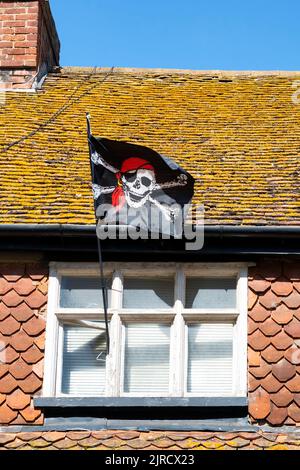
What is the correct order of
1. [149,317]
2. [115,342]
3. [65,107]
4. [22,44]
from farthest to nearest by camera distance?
1. [22,44]
2. [65,107]
3. [149,317]
4. [115,342]

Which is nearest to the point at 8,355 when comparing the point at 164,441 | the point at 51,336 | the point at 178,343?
the point at 51,336

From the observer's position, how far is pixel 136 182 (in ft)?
28.7

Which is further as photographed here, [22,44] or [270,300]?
[22,44]

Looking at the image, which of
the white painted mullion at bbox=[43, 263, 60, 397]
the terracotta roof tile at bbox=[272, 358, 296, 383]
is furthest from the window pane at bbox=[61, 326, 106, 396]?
the terracotta roof tile at bbox=[272, 358, 296, 383]

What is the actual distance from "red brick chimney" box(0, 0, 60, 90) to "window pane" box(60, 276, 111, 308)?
4218mm

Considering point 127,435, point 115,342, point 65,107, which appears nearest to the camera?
point 127,435

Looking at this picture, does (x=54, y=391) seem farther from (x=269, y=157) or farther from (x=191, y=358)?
(x=269, y=157)

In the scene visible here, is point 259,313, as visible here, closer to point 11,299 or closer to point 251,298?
point 251,298

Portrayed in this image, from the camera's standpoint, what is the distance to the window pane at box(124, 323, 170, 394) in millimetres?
8531

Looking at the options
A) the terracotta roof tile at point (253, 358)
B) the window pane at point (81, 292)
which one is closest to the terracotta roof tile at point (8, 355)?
the window pane at point (81, 292)

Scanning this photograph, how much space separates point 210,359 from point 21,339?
1749mm

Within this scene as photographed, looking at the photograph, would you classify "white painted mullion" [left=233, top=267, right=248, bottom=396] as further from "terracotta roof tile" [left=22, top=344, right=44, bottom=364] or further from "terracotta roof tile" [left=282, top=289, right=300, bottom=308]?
"terracotta roof tile" [left=22, top=344, right=44, bottom=364]
